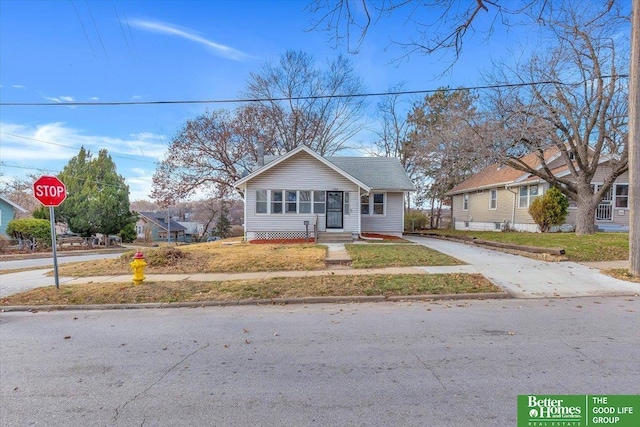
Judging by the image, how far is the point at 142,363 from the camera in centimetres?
420

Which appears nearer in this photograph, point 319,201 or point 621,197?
point 319,201

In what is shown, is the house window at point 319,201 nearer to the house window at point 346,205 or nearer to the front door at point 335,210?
the front door at point 335,210

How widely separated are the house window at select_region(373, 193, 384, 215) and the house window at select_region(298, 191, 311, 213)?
15.5ft

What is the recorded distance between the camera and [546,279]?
861cm

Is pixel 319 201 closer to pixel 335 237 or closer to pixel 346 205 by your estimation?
pixel 346 205

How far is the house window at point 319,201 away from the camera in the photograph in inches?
715

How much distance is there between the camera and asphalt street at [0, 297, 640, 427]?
3027 mm

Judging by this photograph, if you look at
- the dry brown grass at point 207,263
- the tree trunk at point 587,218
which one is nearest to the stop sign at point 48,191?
the dry brown grass at point 207,263

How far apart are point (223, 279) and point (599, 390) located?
7.87 metres

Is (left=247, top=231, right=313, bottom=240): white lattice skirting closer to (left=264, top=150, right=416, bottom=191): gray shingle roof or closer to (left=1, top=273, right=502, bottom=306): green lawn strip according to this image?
(left=264, top=150, right=416, bottom=191): gray shingle roof

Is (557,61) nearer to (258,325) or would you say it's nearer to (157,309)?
(258,325)

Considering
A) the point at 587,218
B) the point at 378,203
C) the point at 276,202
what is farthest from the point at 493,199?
the point at 276,202

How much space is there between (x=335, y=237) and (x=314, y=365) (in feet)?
43.9

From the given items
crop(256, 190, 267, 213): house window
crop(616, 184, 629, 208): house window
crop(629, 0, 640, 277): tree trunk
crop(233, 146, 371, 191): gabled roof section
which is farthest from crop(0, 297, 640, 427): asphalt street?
crop(616, 184, 629, 208): house window
